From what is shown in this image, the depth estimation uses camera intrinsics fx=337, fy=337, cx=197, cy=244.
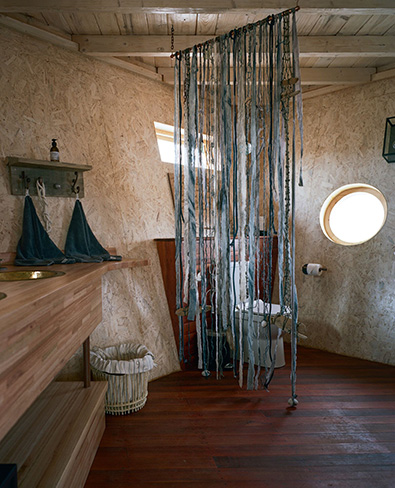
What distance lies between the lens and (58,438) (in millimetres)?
1511

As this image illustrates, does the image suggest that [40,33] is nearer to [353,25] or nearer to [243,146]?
[243,146]

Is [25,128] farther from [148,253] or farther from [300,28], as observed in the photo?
[300,28]

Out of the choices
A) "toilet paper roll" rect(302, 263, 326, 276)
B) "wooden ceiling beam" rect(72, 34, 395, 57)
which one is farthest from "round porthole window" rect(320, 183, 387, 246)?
"wooden ceiling beam" rect(72, 34, 395, 57)

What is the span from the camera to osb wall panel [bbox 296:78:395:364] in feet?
9.86

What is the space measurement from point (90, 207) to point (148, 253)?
62cm

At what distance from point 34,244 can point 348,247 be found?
273 cm

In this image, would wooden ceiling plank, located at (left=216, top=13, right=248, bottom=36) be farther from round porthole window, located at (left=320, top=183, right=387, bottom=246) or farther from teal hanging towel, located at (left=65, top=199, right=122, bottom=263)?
round porthole window, located at (left=320, top=183, right=387, bottom=246)

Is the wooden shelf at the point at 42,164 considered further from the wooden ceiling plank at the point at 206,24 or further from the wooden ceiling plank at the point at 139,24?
the wooden ceiling plank at the point at 206,24

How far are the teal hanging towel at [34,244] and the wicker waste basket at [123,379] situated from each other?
2.33 feet

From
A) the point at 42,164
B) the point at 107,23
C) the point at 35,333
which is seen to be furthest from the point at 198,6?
the point at 35,333

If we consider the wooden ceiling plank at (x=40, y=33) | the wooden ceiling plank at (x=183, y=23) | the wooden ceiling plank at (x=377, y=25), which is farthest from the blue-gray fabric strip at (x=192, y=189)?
the wooden ceiling plank at (x=377, y=25)

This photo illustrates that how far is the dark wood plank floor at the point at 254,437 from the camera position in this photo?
1618 mm

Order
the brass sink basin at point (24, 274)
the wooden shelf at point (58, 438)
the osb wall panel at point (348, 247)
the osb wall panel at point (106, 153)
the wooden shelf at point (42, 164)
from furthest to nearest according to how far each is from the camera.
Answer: the osb wall panel at point (348, 247) → the osb wall panel at point (106, 153) → the wooden shelf at point (42, 164) → the brass sink basin at point (24, 274) → the wooden shelf at point (58, 438)

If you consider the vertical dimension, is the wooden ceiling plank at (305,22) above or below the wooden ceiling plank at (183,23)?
below
